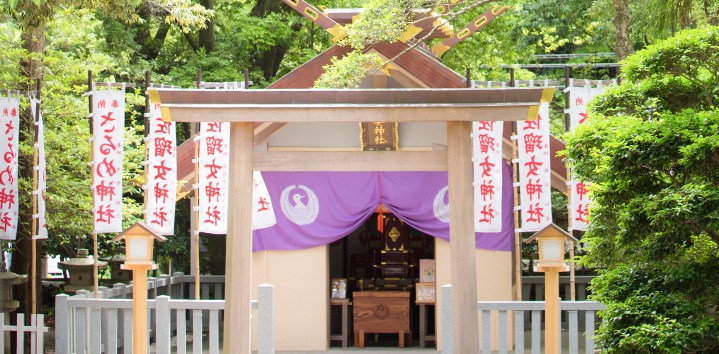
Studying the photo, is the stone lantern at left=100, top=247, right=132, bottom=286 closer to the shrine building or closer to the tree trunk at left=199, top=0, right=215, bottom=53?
the shrine building

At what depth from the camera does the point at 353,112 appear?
21.3 ft

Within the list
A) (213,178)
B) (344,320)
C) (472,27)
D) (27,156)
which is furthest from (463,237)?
(27,156)

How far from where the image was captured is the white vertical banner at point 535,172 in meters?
10.0

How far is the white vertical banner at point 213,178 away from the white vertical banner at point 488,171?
3.37 m

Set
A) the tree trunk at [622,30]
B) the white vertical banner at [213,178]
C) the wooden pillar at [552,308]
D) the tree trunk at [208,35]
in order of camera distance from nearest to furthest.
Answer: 1. the wooden pillar at [552,308]
2. the white vertical banner at [213,178]
3. the tree trunk at [622,30]
4. the tree trunk at [208,35]

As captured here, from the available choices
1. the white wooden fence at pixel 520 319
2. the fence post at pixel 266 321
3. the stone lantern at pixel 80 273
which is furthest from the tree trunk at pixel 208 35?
the white wooden fence at pixel 520 319

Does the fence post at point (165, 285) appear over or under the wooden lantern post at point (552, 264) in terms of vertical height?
under

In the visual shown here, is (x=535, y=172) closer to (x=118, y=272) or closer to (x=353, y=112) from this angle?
(x=353, y=112)

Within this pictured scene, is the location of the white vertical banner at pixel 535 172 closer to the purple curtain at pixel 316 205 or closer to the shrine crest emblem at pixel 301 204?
the purple curtain at pixel 316 205

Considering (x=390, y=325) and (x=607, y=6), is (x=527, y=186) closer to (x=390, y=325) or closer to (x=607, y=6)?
(x=390, y=325)

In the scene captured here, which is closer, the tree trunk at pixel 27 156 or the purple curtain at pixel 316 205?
the tree trunk at pixel 27 156

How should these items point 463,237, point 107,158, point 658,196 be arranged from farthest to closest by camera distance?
point 107,158 → point 463,237 → point 658,196

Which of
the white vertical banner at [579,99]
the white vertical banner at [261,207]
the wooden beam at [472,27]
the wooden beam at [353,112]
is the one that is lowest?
the white vertical banner at [261,207]

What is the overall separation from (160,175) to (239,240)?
3.79 meters
